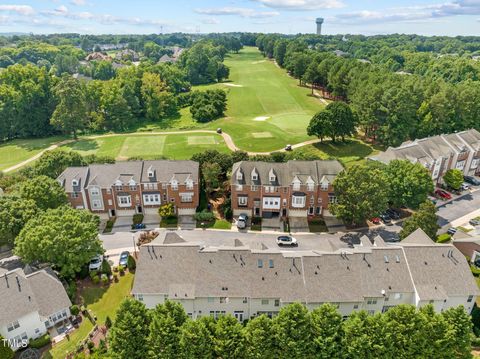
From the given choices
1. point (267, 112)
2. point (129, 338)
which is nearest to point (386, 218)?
point (129, 338)

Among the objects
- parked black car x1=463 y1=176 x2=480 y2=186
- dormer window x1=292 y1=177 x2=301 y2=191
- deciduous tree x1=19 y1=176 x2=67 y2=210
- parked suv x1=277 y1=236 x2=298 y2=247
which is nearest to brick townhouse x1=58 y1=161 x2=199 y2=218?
deciduous tree x1=19 y1=176 x2=67 y2=210

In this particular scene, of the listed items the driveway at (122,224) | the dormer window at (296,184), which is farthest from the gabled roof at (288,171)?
the driveway at (122,224)

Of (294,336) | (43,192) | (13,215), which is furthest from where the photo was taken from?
(43,192)

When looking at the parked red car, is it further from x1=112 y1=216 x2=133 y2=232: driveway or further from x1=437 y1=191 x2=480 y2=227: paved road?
x1=112 y1=216 x2=133 y2=232: driveway

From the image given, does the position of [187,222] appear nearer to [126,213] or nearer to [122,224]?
[122,224]

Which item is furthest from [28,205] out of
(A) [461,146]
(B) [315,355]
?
(A) [461,146]
